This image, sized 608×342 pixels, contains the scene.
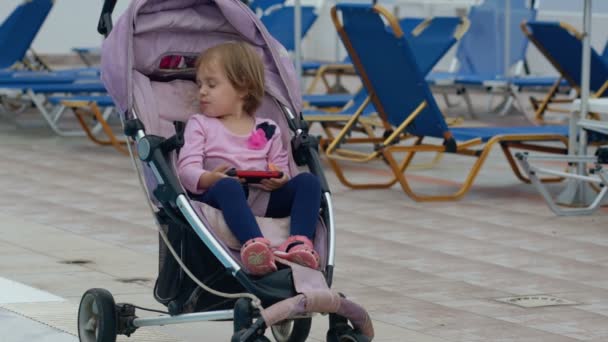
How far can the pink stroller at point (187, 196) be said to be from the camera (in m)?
4.48

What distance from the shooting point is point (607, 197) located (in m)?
8.73

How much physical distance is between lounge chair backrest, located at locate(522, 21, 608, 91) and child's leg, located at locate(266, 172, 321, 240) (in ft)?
19.2

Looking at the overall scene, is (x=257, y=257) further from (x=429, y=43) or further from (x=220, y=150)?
(x=429, y=43)

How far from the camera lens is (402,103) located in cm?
923

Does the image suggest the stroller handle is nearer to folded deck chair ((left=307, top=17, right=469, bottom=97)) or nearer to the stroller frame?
the stroller frame

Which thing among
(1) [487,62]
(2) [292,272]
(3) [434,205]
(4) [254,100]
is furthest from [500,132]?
(1) [487,62]

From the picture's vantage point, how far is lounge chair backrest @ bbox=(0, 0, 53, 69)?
13.6 m

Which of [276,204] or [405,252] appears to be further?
[405,252]

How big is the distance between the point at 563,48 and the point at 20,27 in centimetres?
560

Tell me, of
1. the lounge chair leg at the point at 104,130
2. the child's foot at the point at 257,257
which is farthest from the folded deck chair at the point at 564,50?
the child's foot at the point at 257,257

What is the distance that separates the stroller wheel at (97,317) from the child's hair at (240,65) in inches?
35.2

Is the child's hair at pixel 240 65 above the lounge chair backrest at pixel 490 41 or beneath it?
above

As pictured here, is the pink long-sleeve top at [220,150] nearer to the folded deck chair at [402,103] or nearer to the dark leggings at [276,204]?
the dark leggings at [276,204]

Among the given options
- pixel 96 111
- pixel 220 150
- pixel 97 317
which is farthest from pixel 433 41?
pixel 97 317
